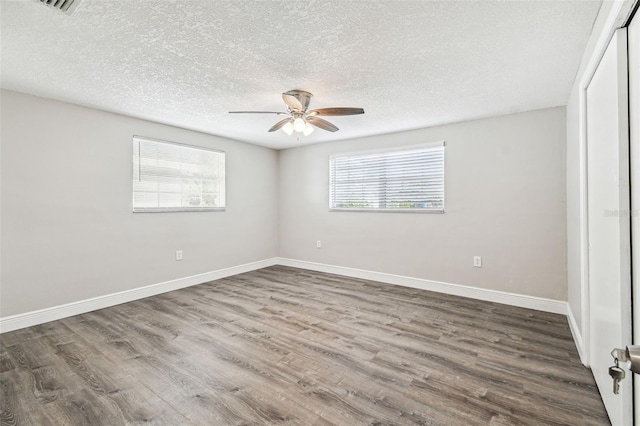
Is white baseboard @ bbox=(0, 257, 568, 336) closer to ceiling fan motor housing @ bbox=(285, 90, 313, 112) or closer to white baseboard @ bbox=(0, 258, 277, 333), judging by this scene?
white baseboard @ bbox=(0, 258, 277, 333)

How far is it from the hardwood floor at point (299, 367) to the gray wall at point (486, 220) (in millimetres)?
501

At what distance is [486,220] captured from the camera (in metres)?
3.60

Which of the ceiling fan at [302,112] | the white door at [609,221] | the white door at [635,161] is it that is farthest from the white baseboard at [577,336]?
the ceiling fan at [302,112]

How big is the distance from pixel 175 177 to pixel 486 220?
423 centimetres

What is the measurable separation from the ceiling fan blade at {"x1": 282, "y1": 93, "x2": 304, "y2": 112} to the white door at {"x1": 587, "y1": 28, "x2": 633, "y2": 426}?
202 centimetres

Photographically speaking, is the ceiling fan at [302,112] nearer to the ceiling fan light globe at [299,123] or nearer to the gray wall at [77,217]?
the ceiling fan light globe at [299,123]

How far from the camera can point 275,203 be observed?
224 inches

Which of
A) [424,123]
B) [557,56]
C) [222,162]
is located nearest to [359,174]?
[424,123]

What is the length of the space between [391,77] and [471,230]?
7.49 feet

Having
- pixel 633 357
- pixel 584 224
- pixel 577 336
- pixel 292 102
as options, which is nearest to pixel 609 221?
pixel 584 224

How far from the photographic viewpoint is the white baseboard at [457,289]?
10.5 ft

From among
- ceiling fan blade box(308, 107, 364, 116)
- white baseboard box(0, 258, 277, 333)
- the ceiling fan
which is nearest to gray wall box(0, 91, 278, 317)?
white baseboard box(0, 258, 277, 333)

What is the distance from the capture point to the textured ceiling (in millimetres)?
1663

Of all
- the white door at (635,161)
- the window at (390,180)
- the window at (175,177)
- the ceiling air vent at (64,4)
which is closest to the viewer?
the white door at (635,161)
